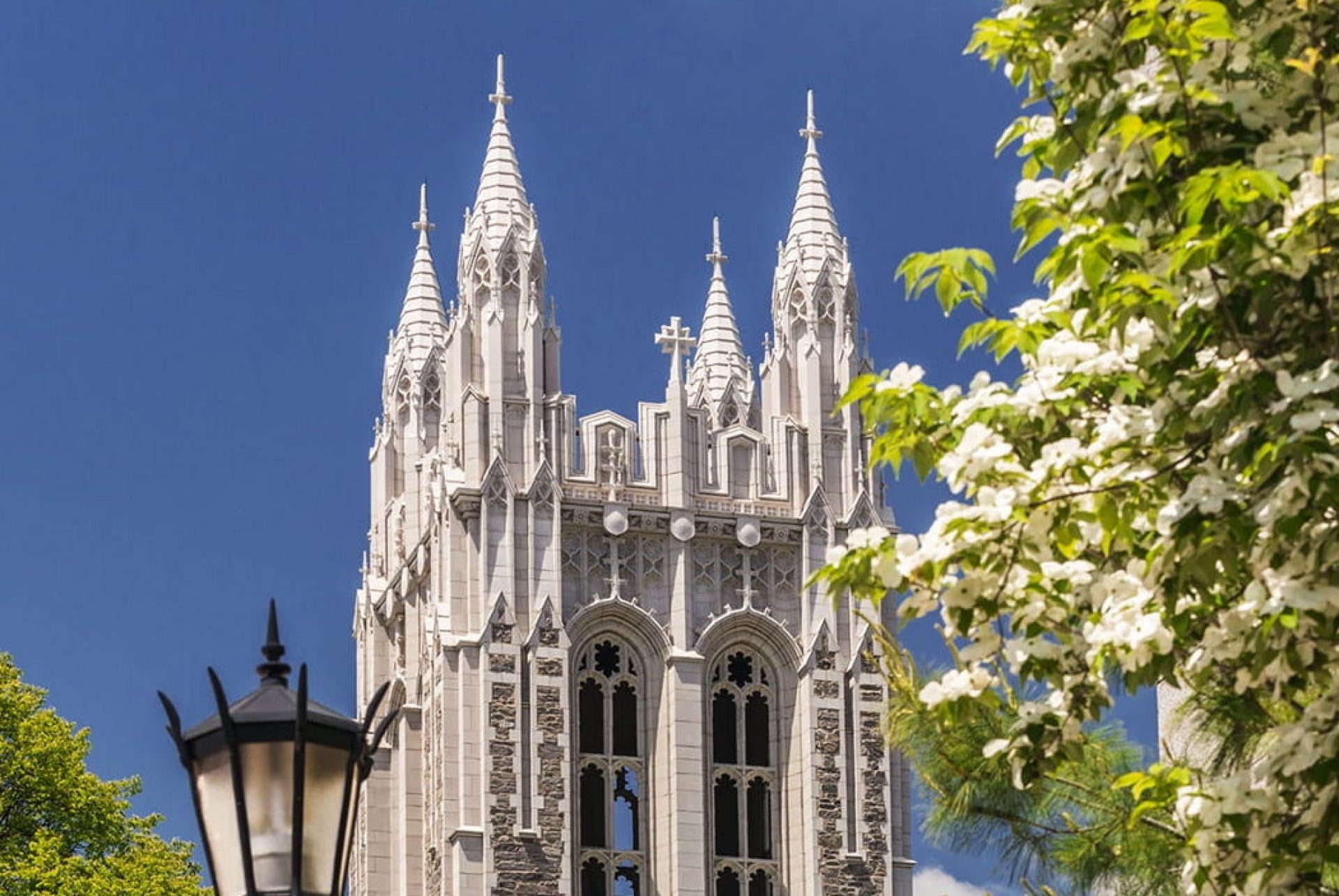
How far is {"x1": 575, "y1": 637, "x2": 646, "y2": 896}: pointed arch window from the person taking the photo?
64188mm

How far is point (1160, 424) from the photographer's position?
12922 millimetres

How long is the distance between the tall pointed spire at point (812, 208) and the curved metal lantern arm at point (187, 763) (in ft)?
179

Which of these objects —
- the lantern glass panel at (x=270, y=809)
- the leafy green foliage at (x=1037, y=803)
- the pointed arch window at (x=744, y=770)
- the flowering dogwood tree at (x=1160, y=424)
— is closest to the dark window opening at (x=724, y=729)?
the pointed arch window at (x=744, y=770)

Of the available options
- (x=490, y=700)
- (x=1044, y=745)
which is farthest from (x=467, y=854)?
(x=1044, y=745)

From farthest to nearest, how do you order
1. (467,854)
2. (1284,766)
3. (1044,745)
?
(467,854), (1044,745), (1284,766)

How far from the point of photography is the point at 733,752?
65.5 meters

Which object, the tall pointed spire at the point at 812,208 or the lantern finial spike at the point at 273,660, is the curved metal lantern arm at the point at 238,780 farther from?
the tall pointed spire at the point at 812,208

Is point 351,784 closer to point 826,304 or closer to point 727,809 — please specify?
point 727,809

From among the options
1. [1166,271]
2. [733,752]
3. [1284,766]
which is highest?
[733,752]

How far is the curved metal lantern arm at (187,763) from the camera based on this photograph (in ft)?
41.8

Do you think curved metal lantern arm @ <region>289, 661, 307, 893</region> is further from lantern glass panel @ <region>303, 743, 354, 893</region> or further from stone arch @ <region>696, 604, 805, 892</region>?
stone arch @ <region>696, 604, 805, 892</region>

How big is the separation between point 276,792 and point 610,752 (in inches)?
2043

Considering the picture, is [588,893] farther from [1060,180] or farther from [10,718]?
[1060,180]

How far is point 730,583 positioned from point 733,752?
3.13m
